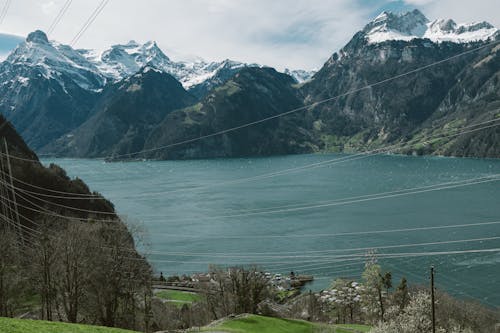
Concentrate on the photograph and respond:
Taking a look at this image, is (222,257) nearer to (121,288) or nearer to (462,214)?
(121,288)

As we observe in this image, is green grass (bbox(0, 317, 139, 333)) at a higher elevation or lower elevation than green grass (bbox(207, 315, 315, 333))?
higher

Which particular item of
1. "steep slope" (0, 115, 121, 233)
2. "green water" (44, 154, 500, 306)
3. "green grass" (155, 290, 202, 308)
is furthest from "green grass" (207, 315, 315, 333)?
"steep slope" (0, 115, 121, 233)

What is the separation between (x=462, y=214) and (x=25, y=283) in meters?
126

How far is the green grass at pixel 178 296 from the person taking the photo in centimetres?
7806

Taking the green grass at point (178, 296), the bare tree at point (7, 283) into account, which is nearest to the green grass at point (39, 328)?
the bare tree at point (7, 283)

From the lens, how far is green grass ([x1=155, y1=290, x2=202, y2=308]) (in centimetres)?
7806

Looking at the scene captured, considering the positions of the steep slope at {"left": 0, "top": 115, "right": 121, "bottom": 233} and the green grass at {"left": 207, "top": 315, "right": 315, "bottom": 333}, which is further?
the steep slope at {"left": 0, "top": 115, "right": 121, "bottom": 233}

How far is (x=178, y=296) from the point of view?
8069cm

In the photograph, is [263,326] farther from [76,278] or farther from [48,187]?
[48,187]

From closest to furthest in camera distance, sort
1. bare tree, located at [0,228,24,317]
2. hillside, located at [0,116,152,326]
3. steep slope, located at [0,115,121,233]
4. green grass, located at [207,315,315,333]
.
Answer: green grass, located at [207,315,315,333] → bare tree, located at [0,228,24,317] → hillside, located at [0,116,152,326] → steep slope, located at [0,115,121,233]

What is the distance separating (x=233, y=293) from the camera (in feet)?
191

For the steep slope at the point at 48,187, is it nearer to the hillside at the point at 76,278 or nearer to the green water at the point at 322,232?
the green water at the point at 322,232

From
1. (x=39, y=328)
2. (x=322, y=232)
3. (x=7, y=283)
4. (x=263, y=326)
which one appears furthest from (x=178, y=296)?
(x=39, y=328)

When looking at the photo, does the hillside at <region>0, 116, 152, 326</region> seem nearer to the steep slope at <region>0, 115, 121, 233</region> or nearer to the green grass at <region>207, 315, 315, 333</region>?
the green grass at <region>207, 315, 315, 333</region>
